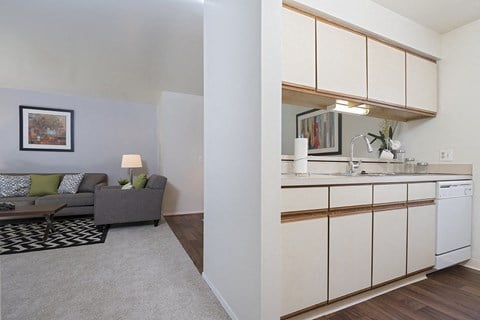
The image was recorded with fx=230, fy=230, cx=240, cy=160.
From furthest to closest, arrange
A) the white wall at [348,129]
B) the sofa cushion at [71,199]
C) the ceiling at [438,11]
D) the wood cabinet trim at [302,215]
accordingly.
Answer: the sofa cushion at [71,199] < the white wall at [348,129] < the ceiling at [438,11] < the wood cabinet trim at [302,215]

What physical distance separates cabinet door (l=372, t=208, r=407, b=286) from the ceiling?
167cm

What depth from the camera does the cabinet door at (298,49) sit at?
1.53m

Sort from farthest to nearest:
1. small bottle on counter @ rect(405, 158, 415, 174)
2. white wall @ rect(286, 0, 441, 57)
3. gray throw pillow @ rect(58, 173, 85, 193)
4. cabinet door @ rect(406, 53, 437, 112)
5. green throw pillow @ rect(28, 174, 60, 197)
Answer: gray throw pillow @ rect(58, 173, 85, 193) < green throw pillow @ rect(28, 174, 60, 197) < small bottle on counter @ rect(405, 158, 415, 174) < cabinet door @ rect(406, 53, 437, 112) < white wall @ rect(286, 0, 441, 57)

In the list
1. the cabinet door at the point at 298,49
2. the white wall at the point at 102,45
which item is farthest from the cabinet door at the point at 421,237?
the white wall at the point at 102,45

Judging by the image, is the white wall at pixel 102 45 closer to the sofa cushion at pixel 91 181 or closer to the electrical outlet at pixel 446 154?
the sofa cushion at pixel 91 181

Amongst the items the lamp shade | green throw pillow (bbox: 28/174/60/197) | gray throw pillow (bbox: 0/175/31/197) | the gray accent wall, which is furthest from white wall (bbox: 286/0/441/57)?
gray throw pillow (bbox: 0/175/31/197)

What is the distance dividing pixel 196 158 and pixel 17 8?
10.0 ft

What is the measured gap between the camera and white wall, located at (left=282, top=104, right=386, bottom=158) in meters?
2.38

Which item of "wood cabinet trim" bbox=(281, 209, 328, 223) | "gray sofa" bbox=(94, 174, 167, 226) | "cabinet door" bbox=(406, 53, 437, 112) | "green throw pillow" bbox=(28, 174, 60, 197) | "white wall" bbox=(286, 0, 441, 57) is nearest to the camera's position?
"wood cabinet trim" bbox=(281, 209, 328, 223)

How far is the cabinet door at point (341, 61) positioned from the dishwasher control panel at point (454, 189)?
1.01 metres

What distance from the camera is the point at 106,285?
1.77m

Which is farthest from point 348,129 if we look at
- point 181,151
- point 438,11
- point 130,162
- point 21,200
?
point 21,200

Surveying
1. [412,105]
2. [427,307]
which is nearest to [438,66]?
[412,105]

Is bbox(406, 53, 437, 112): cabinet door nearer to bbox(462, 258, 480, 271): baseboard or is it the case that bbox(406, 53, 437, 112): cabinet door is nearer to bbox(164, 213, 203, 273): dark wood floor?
bbox(462, 258, 480, 271): baseboard
